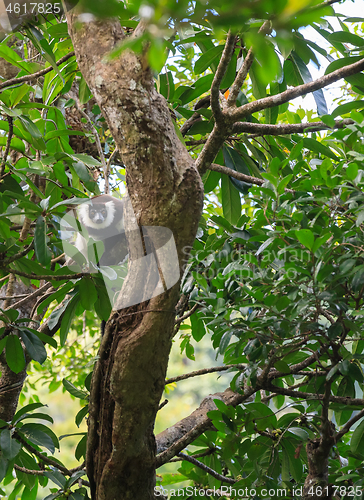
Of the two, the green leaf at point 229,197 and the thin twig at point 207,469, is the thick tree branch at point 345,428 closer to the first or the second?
the thin twig at point 207,469

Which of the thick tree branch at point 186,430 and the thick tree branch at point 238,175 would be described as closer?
the thick tree branch at point 186,430

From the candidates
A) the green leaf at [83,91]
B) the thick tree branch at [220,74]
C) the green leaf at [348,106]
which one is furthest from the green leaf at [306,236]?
the green leaf at [83,91]

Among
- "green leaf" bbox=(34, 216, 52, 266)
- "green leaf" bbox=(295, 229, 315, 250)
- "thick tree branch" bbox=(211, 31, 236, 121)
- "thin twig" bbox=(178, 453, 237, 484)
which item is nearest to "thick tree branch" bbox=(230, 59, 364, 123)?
"thick tree branch" bbox=(211, 31, 236, 121)

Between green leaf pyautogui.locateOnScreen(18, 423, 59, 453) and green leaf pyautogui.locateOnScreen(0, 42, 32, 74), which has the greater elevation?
green leaf pyautogui.locateOnScreen(0, 42, 32, 74)

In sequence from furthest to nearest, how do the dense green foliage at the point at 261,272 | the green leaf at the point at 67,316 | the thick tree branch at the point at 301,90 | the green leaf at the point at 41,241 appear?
the green leaf at the point at 67,316 < the green leaf at the point at 41,241 < the thick tree branch at the point at 301,90 < the dense green foliage at the point at 261,272

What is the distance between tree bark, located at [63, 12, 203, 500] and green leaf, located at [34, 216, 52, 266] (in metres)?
0.30

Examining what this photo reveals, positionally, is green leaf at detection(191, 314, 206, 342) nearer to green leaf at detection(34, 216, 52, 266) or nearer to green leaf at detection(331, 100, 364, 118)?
green leaf at detection(34, 216, 52, 266)

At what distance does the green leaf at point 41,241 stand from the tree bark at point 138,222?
0.30 meters

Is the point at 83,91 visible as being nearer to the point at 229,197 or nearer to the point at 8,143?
the point at 8,143

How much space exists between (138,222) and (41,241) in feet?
1.16

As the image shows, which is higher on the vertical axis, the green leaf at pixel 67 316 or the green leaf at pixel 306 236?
the green leaf at pixel 306 236

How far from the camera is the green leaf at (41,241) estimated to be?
3.36 feet

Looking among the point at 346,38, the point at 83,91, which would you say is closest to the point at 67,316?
the point at 83,91

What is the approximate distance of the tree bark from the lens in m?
0.80
